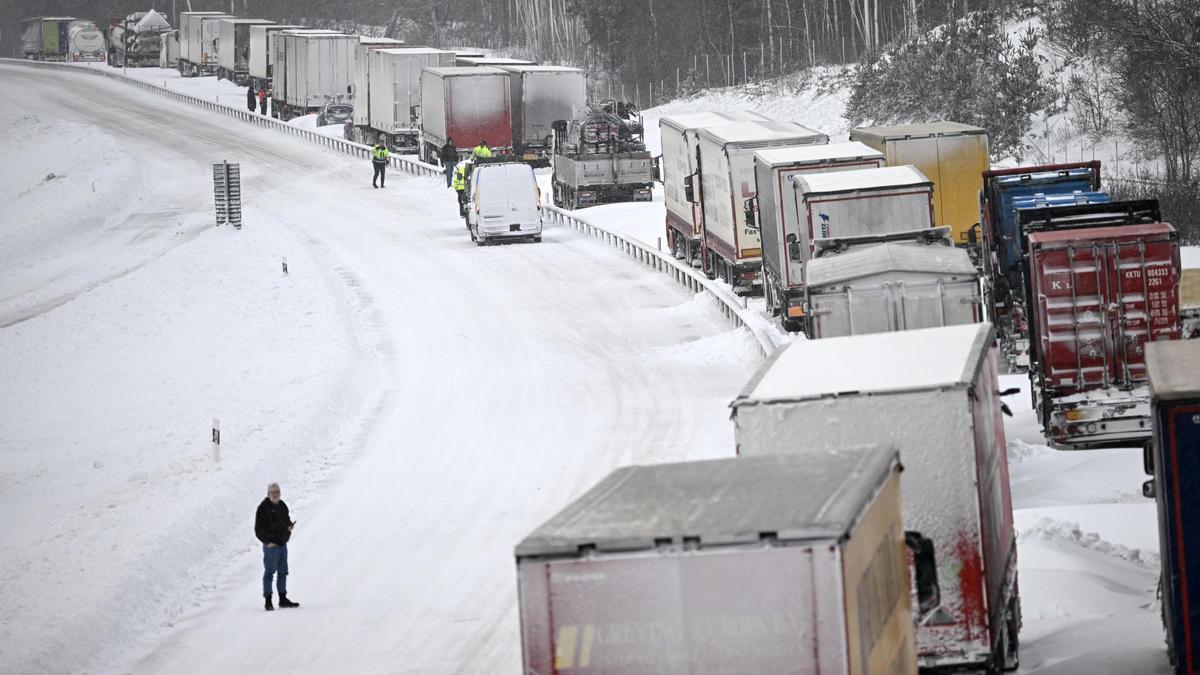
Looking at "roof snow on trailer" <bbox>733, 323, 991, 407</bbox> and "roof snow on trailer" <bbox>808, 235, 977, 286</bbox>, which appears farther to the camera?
"roof snow on trailer" <bbox>808, 235, 977, 286</bbox>

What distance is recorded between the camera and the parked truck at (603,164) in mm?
44625

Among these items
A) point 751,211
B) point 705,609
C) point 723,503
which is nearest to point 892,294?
point 751,211

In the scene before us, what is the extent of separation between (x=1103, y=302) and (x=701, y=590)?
12.4 m

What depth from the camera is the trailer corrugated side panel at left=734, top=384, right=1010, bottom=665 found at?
35.1 ft

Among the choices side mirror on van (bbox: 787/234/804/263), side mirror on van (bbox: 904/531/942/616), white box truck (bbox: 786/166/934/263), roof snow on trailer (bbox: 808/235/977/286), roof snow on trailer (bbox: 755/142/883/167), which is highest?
roof snow on trailer (bbox: 755/142/883/167)

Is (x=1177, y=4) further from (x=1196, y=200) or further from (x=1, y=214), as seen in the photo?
(x=1, y=214)

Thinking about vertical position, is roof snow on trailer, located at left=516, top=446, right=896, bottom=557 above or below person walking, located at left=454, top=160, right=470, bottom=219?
below

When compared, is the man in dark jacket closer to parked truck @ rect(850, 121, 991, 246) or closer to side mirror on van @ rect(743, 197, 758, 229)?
side mirror on van @ rect(743, 197, 758, 229)

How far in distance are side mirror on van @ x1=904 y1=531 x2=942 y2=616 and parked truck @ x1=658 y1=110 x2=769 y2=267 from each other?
23.0 meters

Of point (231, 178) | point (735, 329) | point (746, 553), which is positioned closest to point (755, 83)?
point (231, 178)

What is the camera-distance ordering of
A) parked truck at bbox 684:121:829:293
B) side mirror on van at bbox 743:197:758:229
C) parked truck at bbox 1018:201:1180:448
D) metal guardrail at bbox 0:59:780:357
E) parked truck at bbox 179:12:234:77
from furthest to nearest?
1. parked truck at bbox 179:12:234:77
2. parked truck at bbox 684:121:829:293
3. side mirror on van at bbox 743:197:758:229
4. metal guardrail at bbox 0:59:780:357
5. parked truck at bbox 1018:201:1180:448

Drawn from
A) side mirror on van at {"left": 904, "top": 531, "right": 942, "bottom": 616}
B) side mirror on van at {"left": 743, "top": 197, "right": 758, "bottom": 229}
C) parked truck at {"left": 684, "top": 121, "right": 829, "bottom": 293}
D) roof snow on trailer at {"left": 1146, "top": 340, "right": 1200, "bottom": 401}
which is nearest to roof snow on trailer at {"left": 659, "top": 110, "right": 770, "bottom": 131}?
parked truck at {"left": 684, "top": 121, "right": 829, "bottom": 293}

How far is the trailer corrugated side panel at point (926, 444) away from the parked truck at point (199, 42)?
86540 mm

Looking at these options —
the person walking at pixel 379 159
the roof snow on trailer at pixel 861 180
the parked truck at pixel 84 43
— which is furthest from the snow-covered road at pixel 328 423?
the parked truck at pixel 84 43
